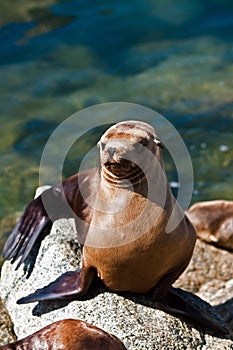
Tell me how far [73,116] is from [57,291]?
6053 millimetres

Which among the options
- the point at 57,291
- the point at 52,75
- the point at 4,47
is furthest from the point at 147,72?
the point at 57,291

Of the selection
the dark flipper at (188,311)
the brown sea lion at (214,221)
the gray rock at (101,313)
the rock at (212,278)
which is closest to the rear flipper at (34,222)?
the gray rock at (101,313)

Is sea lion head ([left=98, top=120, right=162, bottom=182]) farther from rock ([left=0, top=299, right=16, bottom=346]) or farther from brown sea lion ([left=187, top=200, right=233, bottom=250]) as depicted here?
brown sea lion ([left=187, top=200, right=233, bottom=250])

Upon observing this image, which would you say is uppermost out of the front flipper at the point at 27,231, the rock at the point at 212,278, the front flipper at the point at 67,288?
the front flipper at the point at 67,288

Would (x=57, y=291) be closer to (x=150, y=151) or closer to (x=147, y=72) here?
(x=150, y=151)

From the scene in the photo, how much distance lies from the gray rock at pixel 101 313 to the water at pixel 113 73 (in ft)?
7.84

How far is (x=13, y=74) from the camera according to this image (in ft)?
39.5

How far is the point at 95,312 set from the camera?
4809mm

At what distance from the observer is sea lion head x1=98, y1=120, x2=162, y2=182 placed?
4176 millimetres

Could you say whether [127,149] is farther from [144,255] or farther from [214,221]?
[214,221]

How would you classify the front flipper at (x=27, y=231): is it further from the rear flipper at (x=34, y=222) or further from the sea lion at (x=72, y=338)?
the sea lion at (x=72, y=338)

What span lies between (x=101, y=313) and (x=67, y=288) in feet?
0.97

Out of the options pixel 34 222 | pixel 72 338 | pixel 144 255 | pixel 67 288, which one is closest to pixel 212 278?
pixel 34 222

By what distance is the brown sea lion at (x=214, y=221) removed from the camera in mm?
7184
